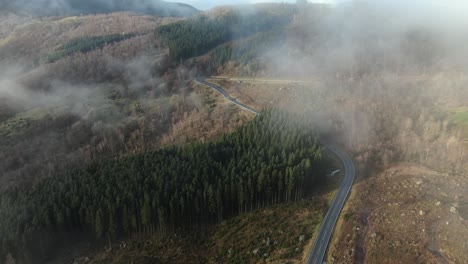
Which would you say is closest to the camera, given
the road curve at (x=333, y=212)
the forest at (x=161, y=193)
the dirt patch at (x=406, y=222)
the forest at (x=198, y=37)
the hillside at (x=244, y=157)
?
the dirt patch at (x=406, y=222)

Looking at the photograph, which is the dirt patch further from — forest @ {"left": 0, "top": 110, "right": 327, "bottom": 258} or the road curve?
forest @ {"left": 0, "top": 110, "right": 327, "bottom": 258}

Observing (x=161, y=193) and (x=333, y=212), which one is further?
(x=161, y=193)

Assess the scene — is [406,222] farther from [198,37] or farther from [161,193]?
[198,37]

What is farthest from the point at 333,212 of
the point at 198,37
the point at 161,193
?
the point at 198,37

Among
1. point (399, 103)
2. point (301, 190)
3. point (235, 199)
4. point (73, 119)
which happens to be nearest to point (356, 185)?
point (301, 190)

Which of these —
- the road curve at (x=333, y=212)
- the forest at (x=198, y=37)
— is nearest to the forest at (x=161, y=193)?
the road curve at (x=333, y=212)

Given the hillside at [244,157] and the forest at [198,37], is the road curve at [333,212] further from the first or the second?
the forest at [198,37]
